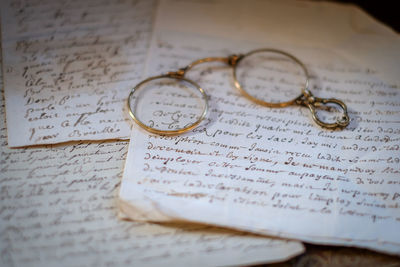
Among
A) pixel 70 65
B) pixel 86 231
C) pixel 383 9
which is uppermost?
pixel 383 9

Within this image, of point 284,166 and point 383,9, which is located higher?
point 383,9

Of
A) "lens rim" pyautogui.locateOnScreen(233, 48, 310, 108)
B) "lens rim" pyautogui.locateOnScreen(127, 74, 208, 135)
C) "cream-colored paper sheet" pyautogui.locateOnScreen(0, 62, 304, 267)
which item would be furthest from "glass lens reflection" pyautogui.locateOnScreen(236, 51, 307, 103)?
"cream-colored paper sheet" pyautogui.locateOnScreen(0, 62, 304, 267)

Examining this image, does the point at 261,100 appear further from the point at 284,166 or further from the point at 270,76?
the point at 284,166

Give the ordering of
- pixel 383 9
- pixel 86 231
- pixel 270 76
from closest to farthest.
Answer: pixel 86 231, pixel 270 76, pixel 383 9

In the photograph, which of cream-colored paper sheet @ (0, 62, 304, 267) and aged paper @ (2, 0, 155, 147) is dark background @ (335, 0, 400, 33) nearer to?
aged paper @ (2, 0, 155, 147)

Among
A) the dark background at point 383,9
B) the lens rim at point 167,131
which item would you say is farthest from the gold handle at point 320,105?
the dark background at point 383,9

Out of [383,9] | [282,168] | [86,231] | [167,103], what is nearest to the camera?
[86,231]

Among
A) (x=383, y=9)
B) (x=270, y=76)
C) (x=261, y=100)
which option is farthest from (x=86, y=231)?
(x=383, y=9)
